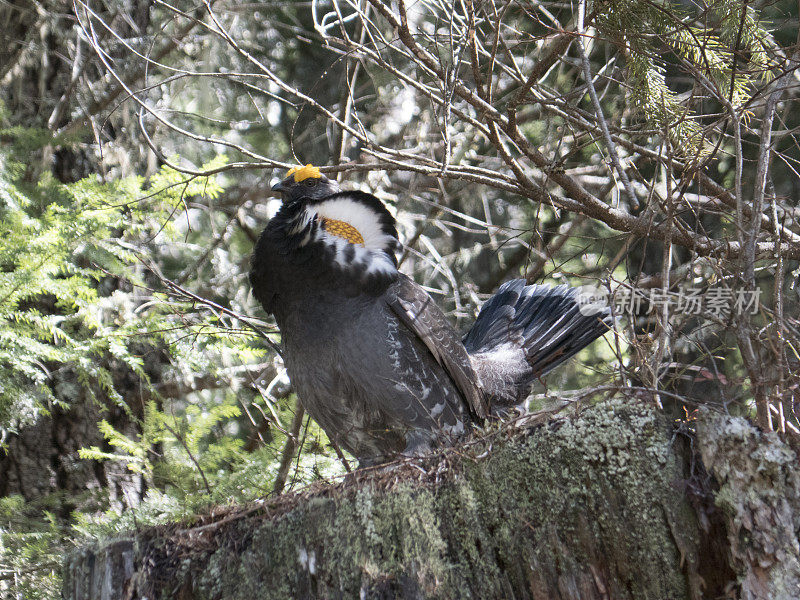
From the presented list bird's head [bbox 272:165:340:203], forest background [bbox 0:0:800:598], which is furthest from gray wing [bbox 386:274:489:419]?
bird's head [bbox 272:165:340:203]

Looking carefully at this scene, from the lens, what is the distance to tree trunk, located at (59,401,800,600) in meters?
2.09

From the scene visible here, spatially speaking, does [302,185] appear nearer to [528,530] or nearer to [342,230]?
[342,230]

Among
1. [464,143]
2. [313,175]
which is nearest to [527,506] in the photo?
[313,175]

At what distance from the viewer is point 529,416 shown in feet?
8.21

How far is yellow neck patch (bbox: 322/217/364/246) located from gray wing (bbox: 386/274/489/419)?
0.34 metres

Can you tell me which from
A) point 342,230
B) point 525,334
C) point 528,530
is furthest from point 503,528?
point 525,334

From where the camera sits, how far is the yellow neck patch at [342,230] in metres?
4.16

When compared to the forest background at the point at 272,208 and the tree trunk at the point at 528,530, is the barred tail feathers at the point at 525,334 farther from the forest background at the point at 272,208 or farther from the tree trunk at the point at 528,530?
the tree trunk at the point at 528,530

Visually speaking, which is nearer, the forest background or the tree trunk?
the tree trunk

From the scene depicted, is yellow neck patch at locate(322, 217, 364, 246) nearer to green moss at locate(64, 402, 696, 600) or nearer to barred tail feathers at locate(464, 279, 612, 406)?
Answer: barred tail feathers at locate(464, 279, 612, 406)

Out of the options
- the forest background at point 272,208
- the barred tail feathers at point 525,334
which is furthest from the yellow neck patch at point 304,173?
the barred tail feathers at point 525,334

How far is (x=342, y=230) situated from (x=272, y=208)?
2.95m

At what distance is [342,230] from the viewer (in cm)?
418

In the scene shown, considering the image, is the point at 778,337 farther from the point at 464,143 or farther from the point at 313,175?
the point at 464,143
